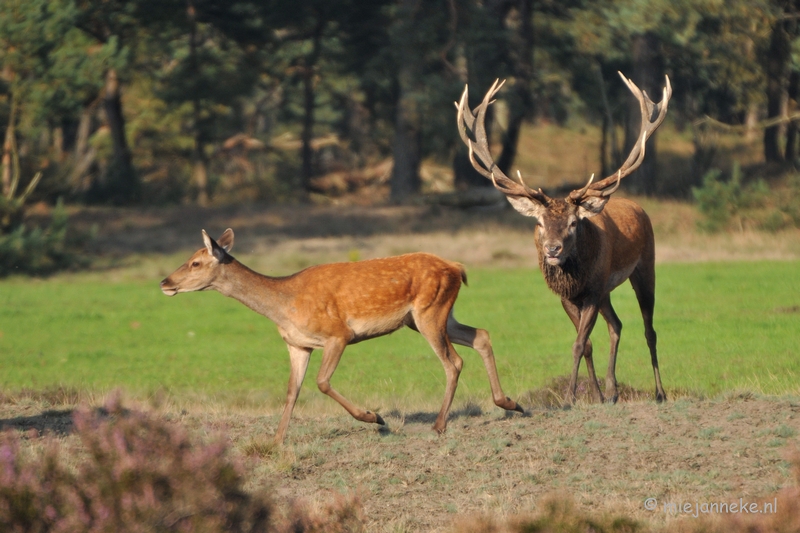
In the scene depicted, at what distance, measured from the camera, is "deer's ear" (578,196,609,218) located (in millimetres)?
10165

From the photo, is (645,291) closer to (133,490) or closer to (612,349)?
(612,349)

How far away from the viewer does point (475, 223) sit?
29.0 meters

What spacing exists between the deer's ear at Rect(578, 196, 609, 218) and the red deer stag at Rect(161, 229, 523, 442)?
1.30 metres

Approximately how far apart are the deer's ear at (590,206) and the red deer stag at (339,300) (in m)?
1.30

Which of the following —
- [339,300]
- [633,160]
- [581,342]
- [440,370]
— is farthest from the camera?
[440,370]

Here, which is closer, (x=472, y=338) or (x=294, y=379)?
(x=294, y=379)

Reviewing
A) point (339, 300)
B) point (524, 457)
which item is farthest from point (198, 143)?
point (524, 457)

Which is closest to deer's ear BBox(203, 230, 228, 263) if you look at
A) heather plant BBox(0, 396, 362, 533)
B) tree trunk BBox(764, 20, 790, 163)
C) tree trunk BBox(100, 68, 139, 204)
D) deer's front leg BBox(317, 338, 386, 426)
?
deer's front leg BBox(317, 338, 386, 426)

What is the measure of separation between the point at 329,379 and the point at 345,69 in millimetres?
28976

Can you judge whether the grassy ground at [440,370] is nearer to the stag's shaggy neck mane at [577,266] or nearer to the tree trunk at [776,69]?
the stag's shaggy neck mane at [577,266]

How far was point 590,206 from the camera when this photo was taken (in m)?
10.2

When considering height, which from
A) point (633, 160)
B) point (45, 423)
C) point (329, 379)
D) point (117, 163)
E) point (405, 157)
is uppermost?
point (633, 160)

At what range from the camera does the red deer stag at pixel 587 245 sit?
10.1 m

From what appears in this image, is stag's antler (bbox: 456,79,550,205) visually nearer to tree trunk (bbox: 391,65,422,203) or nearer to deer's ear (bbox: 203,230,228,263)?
deer's ear (bbox: 203,230,228,263)
